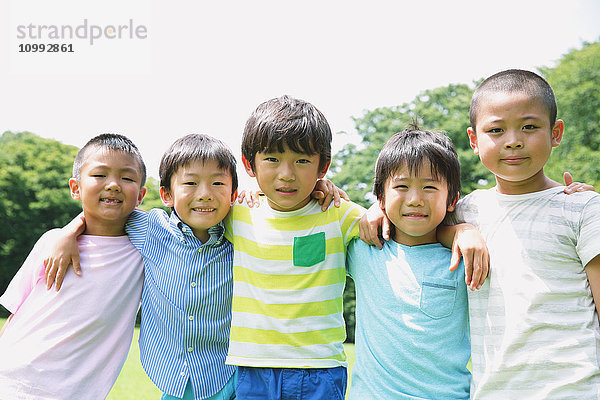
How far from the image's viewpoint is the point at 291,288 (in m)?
2.66

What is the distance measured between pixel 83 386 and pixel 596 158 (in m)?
19.5

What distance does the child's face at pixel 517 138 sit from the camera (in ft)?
7.98

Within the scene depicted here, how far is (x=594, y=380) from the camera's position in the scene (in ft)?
7.37

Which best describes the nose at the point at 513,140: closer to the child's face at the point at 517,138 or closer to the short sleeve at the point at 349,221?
the child's face at the point at 517,138

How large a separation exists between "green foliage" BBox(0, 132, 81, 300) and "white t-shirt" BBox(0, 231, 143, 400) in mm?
20514

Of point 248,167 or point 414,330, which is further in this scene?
point 248,167

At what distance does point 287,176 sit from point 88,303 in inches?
54.4

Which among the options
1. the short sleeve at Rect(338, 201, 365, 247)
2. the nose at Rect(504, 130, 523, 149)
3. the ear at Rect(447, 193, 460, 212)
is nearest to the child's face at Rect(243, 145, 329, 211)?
the short sleeve at Rect(338, 201, 365, 247)

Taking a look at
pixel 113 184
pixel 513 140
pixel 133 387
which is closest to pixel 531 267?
pixel 513 140

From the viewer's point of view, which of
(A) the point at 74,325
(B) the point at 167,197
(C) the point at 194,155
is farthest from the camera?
(B) the point at 167,197

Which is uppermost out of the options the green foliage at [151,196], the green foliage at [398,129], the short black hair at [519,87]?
the short black hair at [519,87]

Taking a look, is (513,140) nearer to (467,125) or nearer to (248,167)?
(248,167)

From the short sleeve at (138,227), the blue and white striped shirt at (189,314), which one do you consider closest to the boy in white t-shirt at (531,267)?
the blue and white striped shirt at (189,314)

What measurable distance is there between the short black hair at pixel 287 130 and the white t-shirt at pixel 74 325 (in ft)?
3.43
